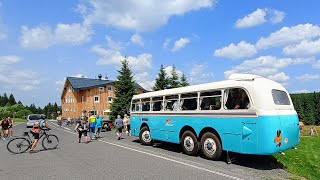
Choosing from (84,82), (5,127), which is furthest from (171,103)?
(84,82)

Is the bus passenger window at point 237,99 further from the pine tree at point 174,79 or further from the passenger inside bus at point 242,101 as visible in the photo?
the pine tree at point 174,79

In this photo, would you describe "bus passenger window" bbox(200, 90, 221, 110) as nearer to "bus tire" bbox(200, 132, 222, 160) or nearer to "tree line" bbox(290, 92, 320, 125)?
"bus tire" bbox(200, 132, 222, 160)

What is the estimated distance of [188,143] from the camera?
12375 millimetres

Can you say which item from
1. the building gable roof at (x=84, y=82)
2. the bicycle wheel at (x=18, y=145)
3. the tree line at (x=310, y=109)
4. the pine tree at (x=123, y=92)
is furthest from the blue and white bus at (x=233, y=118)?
the tree line at (x=310, y=109)

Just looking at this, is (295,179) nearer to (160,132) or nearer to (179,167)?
(179,167)

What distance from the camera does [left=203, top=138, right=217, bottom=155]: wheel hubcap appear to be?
11031mm

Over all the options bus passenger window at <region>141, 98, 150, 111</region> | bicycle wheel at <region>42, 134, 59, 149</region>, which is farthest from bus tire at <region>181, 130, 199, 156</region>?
bicycle wheel at <region>42, 134, 59, 149</region>

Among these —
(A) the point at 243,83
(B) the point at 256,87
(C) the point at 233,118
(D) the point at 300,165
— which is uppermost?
(A) the point at 243,83

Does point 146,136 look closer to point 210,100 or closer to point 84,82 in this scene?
point 210,100

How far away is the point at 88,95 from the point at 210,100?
54.1 metres

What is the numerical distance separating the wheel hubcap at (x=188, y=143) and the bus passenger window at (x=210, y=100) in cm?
140

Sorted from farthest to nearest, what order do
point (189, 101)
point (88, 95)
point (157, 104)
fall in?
point (88, 95)
point (157, 104)
point (189, 101)

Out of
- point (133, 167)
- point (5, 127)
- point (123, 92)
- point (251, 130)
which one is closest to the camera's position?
point (251, 130)

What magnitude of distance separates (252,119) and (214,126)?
176 centimetres
